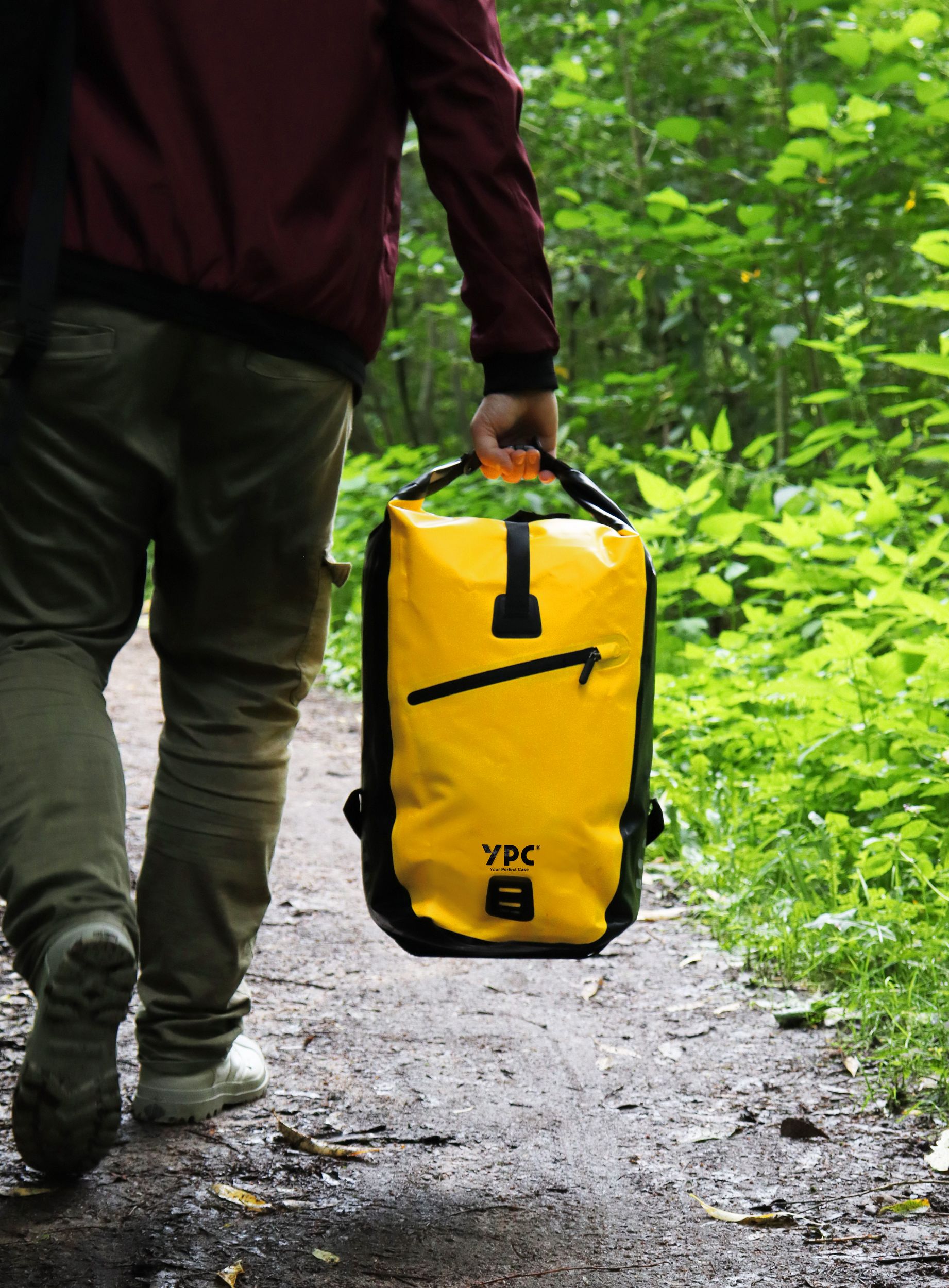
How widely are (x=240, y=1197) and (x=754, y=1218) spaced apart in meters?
0.75

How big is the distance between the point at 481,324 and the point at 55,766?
3.18 ft

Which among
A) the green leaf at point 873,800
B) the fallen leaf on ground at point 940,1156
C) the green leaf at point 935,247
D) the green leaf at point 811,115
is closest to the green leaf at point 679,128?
the green leaf at point 811,115

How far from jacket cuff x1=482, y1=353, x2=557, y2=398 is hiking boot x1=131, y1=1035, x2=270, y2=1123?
49.0 inches

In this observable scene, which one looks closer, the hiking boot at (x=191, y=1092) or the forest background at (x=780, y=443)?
the hiking boot at (x=191, y=1092)

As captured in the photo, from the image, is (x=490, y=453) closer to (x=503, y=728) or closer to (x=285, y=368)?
(x=285, y=368)

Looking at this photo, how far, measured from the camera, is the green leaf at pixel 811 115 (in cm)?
493

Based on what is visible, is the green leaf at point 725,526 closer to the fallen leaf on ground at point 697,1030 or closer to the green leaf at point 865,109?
the green leaf at point 865,109

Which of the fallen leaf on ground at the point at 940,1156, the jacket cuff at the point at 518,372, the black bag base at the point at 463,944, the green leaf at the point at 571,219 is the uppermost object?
the green leaf at the point at 571,219

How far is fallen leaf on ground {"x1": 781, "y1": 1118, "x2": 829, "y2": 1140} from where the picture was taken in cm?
207

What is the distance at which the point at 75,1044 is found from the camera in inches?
59.8

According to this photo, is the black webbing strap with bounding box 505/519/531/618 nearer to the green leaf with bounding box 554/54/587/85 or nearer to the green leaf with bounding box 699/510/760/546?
the green leaf with bounding box 699/510/760/546

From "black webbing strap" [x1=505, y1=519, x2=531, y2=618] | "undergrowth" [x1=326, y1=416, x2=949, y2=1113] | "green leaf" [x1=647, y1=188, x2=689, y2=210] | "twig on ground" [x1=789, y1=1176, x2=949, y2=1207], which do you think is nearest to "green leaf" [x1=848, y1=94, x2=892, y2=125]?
"green leaf" [x1=647, y1=188, x2=689, y2=210]

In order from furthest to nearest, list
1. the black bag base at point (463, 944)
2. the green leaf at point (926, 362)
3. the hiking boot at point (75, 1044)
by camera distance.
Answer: the green leaf at point (926, 362) → the black bag base at point (463, 944) → the hiking boot at point (75, 1044)

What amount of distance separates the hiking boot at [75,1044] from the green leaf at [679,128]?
502 cm
